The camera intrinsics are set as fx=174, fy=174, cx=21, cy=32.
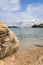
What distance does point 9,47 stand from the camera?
4.63 meters

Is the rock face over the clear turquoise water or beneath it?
over

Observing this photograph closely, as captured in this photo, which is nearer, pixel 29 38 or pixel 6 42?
pixel 6 42

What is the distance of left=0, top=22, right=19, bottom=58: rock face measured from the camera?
14.7 feet

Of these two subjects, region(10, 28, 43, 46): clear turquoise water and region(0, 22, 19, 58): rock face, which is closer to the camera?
region(0, 22, 19, 58): rock face

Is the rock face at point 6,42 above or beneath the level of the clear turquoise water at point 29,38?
above

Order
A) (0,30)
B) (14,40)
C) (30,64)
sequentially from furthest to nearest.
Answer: (30,64) → (14,40) → (0,30)

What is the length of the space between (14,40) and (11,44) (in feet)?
0.61

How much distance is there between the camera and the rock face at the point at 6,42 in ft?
14.7

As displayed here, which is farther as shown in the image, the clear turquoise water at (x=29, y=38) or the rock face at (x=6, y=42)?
the clear turquoise water at (x=29, y=38)

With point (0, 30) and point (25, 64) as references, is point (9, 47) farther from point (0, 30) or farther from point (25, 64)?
point (25, 64)

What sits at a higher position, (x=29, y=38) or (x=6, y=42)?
(x=6, y=42)

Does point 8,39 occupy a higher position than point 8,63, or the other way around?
point 8,39

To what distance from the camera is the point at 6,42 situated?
455 centimetres

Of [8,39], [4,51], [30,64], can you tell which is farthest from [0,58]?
[30,64]
